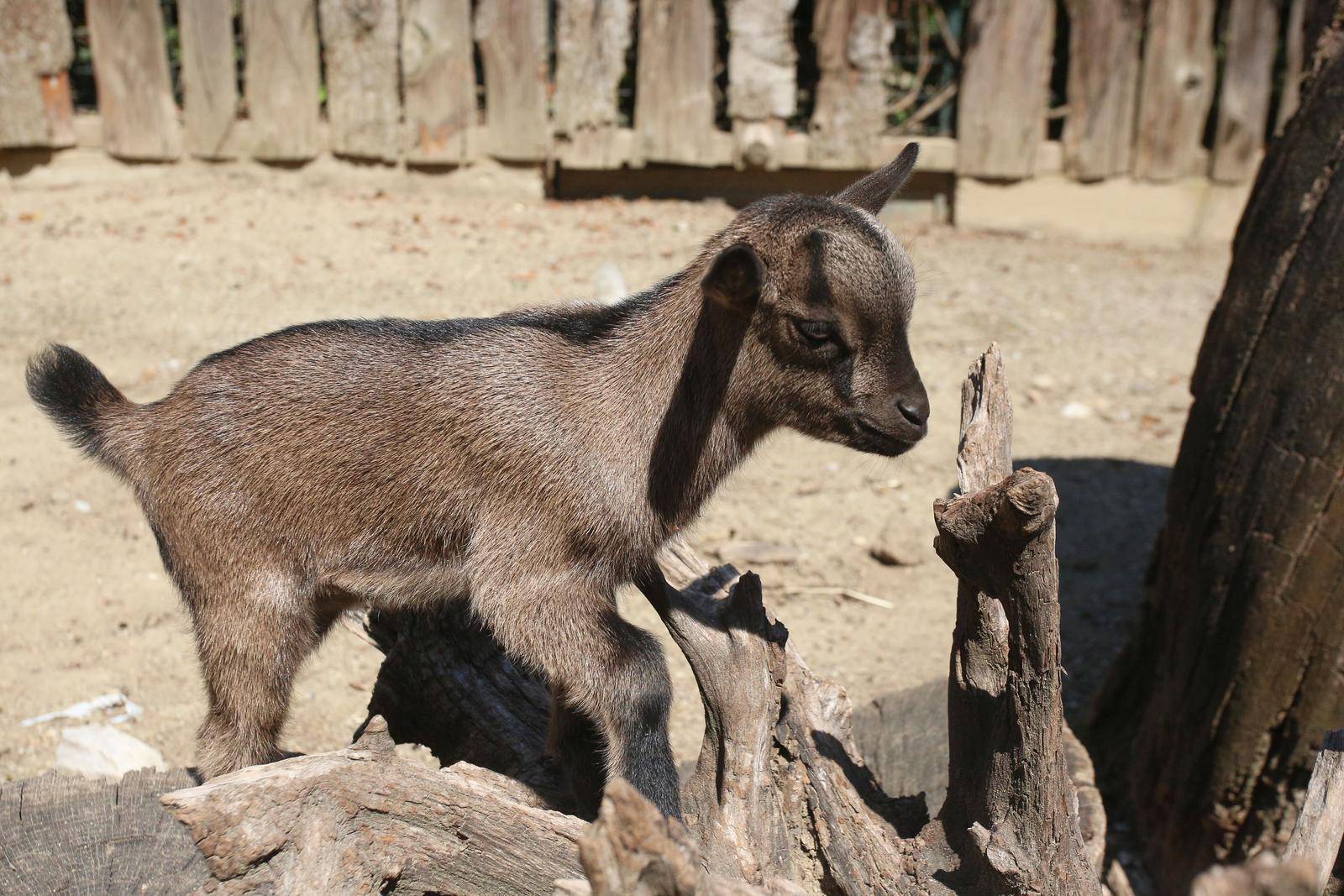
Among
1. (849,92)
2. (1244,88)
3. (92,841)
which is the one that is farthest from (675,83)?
(92,841)

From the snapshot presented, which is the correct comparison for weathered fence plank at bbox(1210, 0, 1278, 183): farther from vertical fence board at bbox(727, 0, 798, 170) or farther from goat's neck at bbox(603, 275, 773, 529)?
goat's neck at bbox(603, 275, 773, 529)

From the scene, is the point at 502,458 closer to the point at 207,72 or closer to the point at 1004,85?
the point at 207,72

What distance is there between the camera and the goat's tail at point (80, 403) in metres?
3.60

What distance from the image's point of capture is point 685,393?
346 centimetres

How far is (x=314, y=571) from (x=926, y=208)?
26.0 feet

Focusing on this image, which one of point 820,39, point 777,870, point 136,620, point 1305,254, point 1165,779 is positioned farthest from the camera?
point 820,39

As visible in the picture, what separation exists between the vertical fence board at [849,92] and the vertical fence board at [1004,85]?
0.73m

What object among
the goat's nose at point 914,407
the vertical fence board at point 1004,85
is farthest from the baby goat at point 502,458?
the vertical fence board at point 1004,85

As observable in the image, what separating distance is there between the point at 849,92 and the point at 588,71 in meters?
2.08

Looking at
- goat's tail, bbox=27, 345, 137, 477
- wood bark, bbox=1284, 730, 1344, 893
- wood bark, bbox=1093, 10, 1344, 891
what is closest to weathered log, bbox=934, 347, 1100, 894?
wood bark, bbox=1284, 730, 1344, 893

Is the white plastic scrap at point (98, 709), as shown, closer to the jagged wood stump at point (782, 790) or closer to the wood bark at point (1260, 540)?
the jagged wood stump at point (782, 790)

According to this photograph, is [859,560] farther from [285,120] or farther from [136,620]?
[285,120]

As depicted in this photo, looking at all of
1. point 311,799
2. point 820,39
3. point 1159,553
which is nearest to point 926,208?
point 820,39

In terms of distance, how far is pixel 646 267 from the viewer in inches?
341
